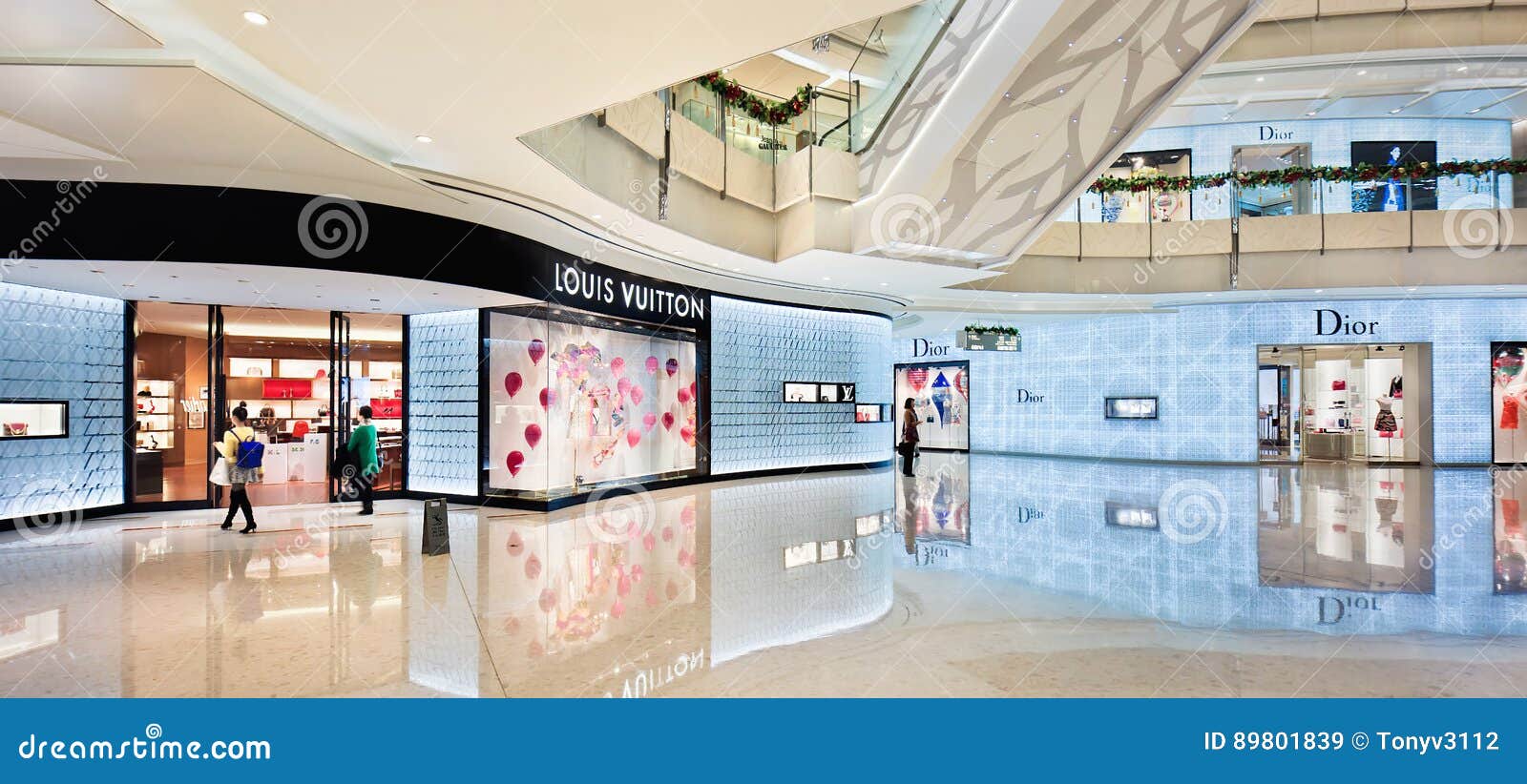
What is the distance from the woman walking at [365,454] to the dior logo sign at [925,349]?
16501mm

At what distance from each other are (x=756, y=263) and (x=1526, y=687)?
356 inches

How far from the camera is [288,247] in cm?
726

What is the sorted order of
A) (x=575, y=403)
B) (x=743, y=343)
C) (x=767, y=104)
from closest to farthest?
(x=767, y=104), (x=575, y=403), (x=743, y=343)

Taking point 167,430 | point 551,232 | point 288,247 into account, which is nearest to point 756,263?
point 551,232

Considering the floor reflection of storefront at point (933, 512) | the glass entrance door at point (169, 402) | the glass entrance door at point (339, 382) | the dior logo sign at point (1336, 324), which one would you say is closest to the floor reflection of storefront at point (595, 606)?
the floor reflection of storefront at point (933, 512)

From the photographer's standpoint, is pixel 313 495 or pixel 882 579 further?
pixel 313 495

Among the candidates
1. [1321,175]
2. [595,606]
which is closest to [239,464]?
[595,606]

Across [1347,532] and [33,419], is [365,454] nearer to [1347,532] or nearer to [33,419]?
[33,419]

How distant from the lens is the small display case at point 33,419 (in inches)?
318

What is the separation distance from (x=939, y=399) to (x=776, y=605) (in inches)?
713

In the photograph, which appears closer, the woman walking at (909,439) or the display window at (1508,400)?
the woman walking at (909,439)

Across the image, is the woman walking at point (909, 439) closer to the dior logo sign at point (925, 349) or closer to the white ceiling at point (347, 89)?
the white ceiling at point (347, 89)

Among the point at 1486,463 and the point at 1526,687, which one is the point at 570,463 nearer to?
the point at 1526,687

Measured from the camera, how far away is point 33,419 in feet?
27.2
